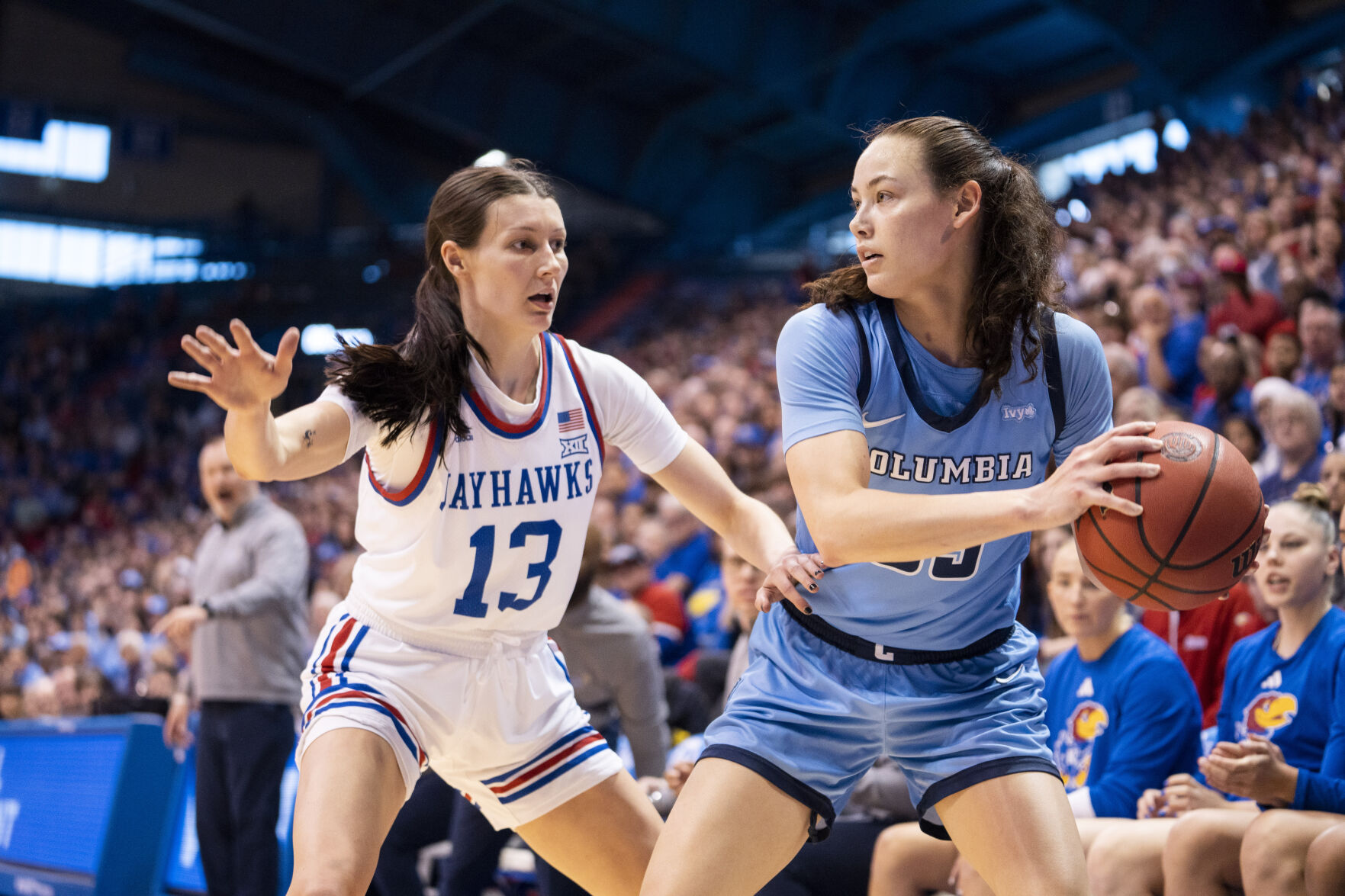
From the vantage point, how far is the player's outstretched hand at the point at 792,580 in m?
2.65

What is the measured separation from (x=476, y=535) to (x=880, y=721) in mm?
1103

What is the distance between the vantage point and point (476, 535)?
309 centimetres

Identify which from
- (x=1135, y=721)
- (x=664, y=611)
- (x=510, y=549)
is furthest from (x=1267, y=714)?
(x=664, y=611)

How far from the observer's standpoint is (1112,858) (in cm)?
358

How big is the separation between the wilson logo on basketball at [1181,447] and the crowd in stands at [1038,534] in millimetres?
1020

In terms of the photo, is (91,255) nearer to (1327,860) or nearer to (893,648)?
(893,648)

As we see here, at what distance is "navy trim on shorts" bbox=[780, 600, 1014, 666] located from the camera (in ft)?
8.84

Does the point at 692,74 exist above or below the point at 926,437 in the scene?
above

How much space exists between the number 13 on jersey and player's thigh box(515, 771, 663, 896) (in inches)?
20.6

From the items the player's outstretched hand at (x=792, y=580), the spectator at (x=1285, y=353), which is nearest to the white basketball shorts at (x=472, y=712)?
the player's outstretched hand at (x=792, y=580)

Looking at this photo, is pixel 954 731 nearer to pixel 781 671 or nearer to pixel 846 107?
pixel 781 671

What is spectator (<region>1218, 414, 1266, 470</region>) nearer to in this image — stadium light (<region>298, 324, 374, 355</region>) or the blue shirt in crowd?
the blue shirt in crowd

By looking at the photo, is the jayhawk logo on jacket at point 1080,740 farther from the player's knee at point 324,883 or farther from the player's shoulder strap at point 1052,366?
the player's knee at point 324,883

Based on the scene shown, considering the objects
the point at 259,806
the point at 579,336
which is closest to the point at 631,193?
the point at 579,336
